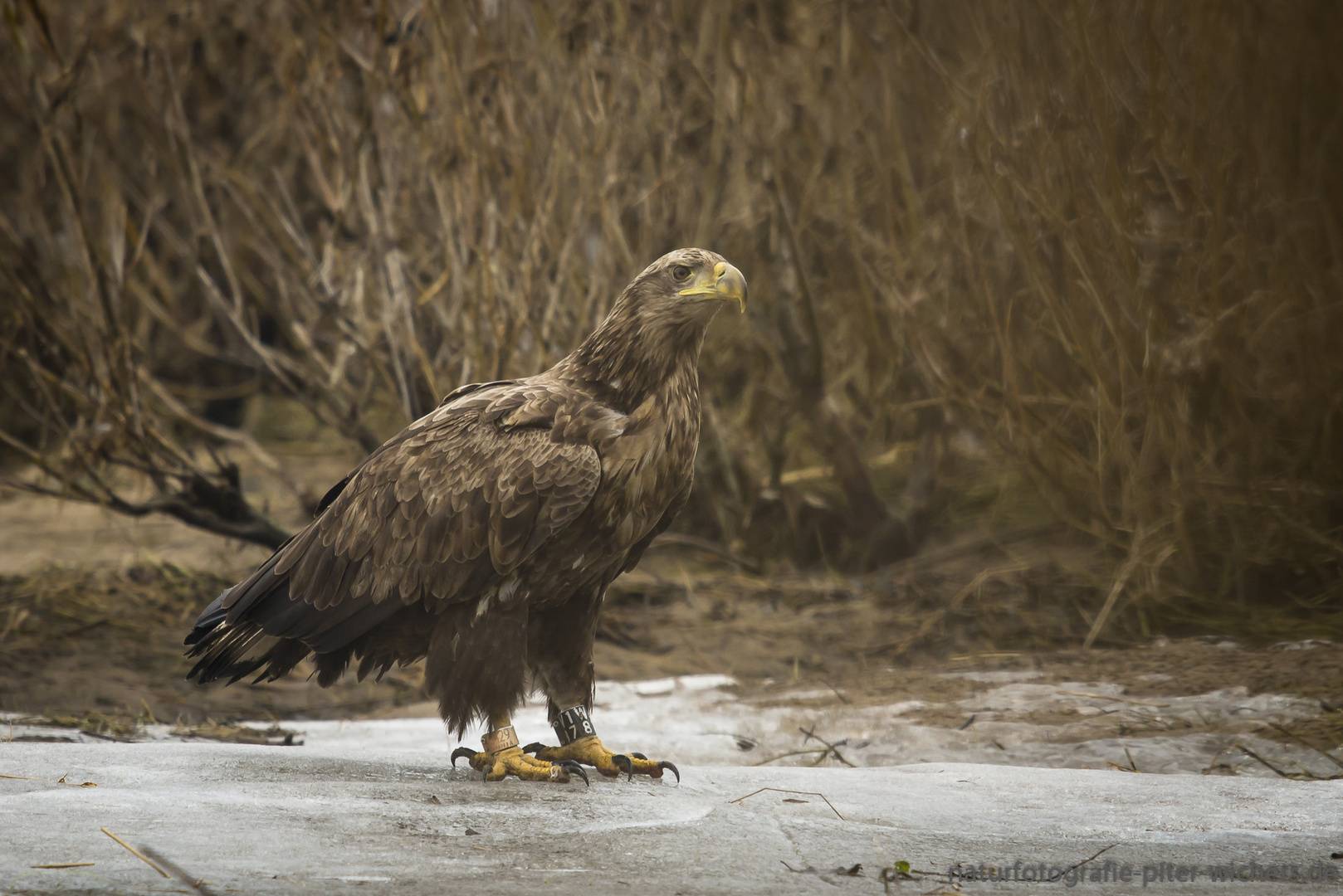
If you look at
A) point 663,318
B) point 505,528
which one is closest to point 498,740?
point 505,528

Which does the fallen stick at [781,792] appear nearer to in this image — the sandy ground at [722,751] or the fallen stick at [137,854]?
the sandy ground at [722,751]

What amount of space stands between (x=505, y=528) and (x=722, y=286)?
33.4 inches

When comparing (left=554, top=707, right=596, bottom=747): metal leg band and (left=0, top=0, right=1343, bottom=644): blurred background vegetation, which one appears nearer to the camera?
(left=554, top=707, right=596, bottom=747): metal leg band

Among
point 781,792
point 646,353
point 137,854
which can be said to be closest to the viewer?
point 137,854

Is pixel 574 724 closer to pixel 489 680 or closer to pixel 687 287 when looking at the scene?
pixel 489 680

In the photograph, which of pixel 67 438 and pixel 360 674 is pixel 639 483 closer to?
pixel 360 674

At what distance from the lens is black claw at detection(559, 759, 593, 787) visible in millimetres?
3232

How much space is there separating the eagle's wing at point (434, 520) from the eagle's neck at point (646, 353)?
0.38 feet

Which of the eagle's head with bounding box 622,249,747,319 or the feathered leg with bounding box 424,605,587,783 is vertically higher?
the eagle's head with bounding box 622,249,747,319

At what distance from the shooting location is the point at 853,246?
6.01m

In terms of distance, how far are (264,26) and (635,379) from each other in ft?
12.2

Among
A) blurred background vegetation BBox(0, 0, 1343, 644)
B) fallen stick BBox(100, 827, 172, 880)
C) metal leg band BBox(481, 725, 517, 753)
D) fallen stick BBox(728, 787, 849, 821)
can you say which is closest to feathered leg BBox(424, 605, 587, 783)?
metal leg band BBox(481, 725, 517, 753)

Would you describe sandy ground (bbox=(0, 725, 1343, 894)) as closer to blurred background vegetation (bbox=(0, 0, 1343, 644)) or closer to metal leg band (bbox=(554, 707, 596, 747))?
metal leg band (bbox=(554, 707, 596, 747))

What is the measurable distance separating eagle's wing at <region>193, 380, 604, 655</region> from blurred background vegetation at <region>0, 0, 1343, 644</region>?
203 centimetres
